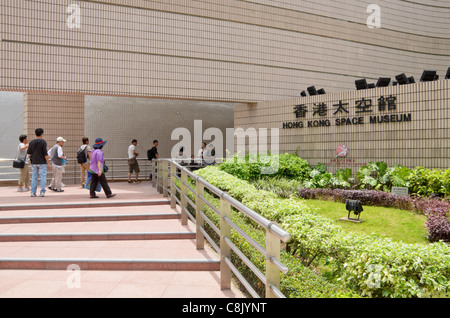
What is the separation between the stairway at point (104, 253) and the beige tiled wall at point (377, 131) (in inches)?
281

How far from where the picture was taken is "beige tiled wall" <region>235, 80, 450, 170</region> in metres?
10.2

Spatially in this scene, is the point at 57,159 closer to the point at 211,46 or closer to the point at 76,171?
the point at 76,171

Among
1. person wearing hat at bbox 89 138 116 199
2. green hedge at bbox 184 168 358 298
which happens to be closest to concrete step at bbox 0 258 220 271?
green hedge at bbox 184 168 358 298

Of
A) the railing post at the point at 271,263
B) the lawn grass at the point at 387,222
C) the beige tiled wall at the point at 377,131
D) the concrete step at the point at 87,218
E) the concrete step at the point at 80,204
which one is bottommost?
the lawn grass at the point at 387,222

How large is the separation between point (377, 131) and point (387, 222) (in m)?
4.46

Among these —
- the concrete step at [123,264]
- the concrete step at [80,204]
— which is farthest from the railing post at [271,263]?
the concrete step at [80,204]

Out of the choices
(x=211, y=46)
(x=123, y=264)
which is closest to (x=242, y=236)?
(x=123, y=264)

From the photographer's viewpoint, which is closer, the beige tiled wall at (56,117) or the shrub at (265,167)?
the shrub at (265,167)

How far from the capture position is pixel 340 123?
1220 centimetres

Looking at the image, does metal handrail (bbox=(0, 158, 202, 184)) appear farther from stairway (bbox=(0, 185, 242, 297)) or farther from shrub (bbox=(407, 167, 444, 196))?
shrub (bbox=(407, 167, 444, 196))

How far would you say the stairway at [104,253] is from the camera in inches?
155

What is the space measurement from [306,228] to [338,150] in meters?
8.36

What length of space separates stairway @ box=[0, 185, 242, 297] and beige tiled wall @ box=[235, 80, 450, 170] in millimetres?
7144

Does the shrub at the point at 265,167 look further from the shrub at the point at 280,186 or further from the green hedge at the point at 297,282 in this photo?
the green hedge at the point at 297,282
